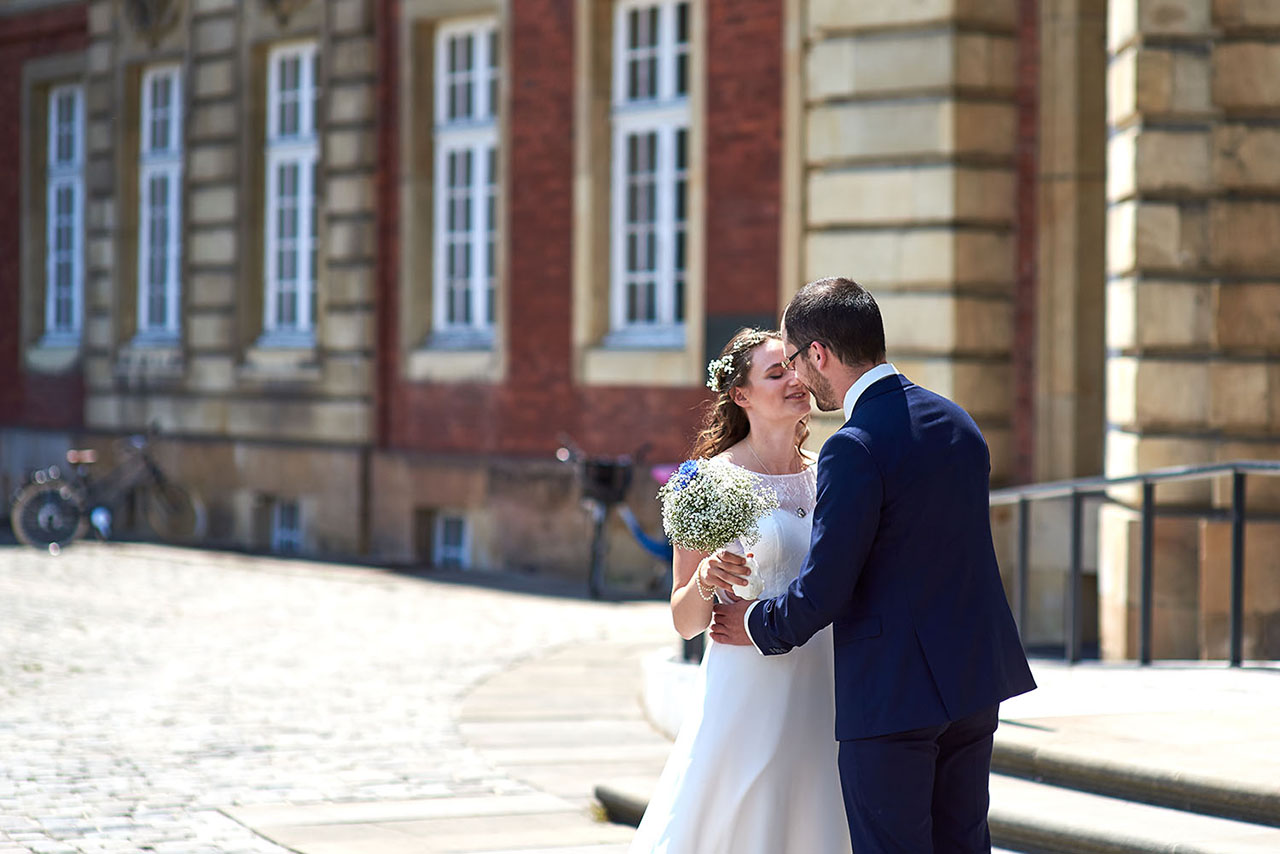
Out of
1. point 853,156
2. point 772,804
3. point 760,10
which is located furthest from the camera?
point 760,10

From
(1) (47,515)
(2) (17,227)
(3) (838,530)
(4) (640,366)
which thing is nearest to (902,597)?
(3) (838,530)

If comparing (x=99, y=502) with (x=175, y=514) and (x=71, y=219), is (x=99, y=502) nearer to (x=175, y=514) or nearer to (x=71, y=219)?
(x=175, y=514)

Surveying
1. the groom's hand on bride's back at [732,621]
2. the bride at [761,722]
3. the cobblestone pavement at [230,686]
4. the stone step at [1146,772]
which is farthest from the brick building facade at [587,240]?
the groom's hand on bride's back at [732,621]

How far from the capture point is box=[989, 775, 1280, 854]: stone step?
5887 millimetres

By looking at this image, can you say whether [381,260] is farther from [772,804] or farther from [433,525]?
[772,804]

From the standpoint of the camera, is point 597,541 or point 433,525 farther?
point 433,525

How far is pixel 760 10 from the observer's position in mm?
14578

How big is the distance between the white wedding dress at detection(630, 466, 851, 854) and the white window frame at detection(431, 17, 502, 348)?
1257cm

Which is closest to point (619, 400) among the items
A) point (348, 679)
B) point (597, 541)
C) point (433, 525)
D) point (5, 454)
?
point (597, 541)

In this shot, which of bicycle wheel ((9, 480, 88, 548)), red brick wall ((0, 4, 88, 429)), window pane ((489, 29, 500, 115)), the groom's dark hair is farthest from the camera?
red brick wall ((0, 4, 88, 429))

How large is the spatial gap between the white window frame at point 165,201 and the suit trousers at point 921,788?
702 inches

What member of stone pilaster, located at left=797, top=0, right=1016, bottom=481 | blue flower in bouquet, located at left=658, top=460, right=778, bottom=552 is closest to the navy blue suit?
blue flower in bouquet, located at left=658, top=460, right=778, bottom=552

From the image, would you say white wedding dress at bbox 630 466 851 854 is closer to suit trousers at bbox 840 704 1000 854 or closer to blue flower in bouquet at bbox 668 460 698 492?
blue flower in bouquet at bbox 668 460 698 492

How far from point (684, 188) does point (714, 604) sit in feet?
37.4
